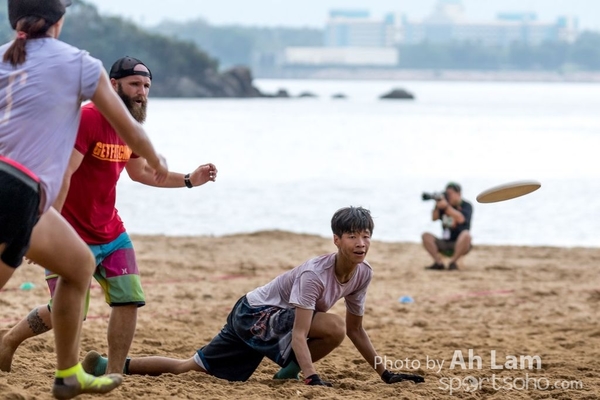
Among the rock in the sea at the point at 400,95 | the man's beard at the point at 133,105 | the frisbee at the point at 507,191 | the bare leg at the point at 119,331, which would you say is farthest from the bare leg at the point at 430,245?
the rock in the sea at the point at 400,95

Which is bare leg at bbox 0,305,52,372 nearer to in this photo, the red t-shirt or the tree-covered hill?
the red t-shirt

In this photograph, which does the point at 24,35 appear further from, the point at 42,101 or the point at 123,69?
the point at 123,69

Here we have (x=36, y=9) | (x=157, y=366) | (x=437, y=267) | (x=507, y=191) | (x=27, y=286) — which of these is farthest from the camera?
(x=437, y=267)

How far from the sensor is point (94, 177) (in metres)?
5.39

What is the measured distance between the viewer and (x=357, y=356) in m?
7.17

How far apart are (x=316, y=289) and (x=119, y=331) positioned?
1.09 m

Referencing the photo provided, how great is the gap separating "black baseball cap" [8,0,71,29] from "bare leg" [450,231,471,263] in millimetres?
8749

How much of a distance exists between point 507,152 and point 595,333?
123 feet

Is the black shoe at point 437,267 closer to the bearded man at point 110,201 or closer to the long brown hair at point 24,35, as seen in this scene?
the bearded man at point 110,201

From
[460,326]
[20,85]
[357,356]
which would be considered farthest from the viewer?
[460,326]

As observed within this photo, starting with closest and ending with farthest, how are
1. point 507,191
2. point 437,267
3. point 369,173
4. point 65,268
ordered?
1. point 65,268
2. point 507,191
3. point 437,267
4. point 369,173

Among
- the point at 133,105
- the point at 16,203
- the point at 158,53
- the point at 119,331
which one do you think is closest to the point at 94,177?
the point at 133,105

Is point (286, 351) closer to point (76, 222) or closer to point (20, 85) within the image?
point (76, 222)

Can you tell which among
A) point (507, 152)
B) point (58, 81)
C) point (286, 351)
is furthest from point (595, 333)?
point (507, 152)
